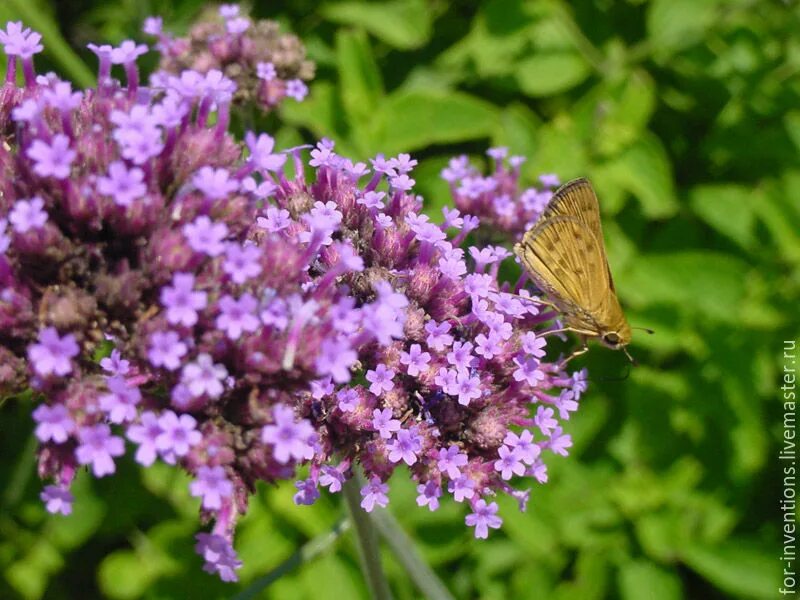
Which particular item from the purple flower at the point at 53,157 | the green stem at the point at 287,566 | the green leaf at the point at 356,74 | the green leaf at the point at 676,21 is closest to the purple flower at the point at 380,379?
the green stem at the point at 287,566

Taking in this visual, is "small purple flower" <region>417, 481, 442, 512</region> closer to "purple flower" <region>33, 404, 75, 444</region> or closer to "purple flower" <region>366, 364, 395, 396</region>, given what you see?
"purple flower" <region>366, 364, 395, 396</region>

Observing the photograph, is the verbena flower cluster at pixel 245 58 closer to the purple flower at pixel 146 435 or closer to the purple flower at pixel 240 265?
the purple flower at pixel 240 265

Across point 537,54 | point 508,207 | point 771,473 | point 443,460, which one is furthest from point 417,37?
point 771,473

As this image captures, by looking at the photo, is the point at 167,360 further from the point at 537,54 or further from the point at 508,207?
the point at 537,54

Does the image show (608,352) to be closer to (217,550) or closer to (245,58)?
(245,58)

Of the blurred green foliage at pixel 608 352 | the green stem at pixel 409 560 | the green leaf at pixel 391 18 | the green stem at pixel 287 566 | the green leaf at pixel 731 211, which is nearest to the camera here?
the green stem at pixel 287 566

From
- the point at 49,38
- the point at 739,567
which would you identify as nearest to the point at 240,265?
the point at 49,38
